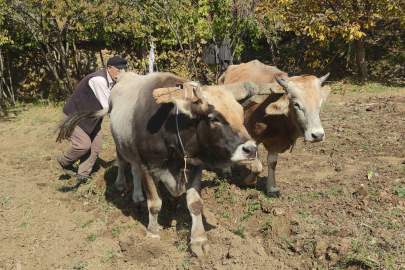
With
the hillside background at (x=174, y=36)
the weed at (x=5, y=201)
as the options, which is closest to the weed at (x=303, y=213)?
the weed at (x=5, y=201)

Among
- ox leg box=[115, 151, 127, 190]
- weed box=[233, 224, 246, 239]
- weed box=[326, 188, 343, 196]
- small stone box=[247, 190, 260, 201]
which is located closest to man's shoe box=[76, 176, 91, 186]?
ox leg box=[115, 151, 127, 190]

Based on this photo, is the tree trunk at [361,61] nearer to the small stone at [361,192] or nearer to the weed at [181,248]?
the small stone at [361,192]

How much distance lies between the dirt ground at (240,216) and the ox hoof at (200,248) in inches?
2.7

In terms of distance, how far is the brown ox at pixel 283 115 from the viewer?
14.1 feet

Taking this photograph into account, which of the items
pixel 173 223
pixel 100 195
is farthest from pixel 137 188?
pixel 173 223

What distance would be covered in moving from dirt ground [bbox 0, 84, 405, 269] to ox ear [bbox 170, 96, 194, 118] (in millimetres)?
1413

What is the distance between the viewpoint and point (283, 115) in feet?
16.0

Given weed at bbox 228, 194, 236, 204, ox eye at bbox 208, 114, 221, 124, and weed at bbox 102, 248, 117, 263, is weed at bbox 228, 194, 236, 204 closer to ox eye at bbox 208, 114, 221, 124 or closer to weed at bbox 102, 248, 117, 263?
weed at bbox 102, 248, 117, 263

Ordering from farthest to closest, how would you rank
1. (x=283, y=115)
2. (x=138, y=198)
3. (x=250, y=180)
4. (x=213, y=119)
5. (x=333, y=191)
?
(x=250, y=180)
(x=138, y=198)
(x=283, y=115)
(x=333, y=191)
(x=213, y=119)

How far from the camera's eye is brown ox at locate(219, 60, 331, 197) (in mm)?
4285

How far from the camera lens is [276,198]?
5.00 meters

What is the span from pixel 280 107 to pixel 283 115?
0.32 m

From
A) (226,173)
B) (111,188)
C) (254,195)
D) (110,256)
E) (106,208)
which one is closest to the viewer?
(110,256)

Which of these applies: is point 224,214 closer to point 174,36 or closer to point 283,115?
point 283,115
